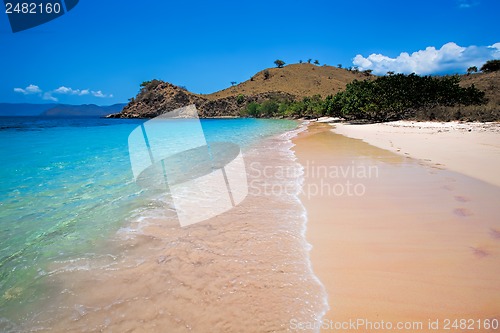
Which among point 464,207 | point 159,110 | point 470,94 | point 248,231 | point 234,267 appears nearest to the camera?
point 234,267

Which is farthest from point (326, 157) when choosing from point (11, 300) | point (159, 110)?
point (159, 110)

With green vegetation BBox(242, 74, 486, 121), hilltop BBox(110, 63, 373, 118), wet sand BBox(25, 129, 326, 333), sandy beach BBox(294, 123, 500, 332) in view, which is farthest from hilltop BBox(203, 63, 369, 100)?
wet sand BBox(25, 129, 326, 333)

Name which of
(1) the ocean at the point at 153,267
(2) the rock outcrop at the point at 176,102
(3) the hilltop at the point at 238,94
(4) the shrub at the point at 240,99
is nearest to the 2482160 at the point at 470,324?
(1) the ocean at the point at 153,267

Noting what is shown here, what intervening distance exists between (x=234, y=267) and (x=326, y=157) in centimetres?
826

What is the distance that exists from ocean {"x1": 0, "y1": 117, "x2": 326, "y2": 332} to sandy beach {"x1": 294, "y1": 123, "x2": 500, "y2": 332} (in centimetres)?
36

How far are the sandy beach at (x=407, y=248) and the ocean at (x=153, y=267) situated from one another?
1.19ft

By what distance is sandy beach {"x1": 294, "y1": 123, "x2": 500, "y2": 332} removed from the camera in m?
2.40

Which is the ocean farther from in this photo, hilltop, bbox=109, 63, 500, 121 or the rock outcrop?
the rock outcrop

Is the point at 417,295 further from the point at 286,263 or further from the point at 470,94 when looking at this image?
the point at 470,94

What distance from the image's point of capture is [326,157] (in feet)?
34.7

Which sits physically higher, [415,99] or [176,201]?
[415,99]

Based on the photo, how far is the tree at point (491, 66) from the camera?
54806 mm

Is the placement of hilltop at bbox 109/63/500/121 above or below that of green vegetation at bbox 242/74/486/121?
above

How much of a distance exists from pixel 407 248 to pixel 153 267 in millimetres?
3411
